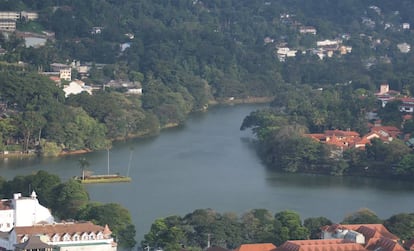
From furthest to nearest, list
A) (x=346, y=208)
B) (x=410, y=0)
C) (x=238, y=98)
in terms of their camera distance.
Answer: (x=410, y=0) → (x=238, y=98) → (x=346, y=208)

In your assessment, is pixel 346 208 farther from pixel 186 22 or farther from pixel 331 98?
pixel 186 22

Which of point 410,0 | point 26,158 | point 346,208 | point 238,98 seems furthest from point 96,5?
point 346,208

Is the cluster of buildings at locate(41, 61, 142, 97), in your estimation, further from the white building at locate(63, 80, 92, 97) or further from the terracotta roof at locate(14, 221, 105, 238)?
the terracotta roof at locate(14, 221, 105, 238)

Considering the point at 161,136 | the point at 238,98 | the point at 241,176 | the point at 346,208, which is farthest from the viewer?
the point at 238,98

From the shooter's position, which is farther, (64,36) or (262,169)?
(64,36)

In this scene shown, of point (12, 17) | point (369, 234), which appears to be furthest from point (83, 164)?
point (12, 17)

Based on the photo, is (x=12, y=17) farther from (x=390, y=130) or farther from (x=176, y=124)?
(x=390, y=130)
